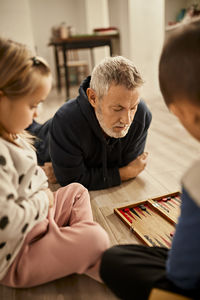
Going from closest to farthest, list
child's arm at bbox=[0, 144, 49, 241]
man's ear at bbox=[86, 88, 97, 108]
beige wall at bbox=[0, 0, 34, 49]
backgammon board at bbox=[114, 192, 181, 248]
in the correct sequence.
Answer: child's arm at bbox=[0, 144, 49, 241]
backgammon board at bbox=[114, 192, 181, 248]
man's ear at bbox=[86, 88, 97, 108]
beige wall at bbox=[0, 0, 34, 49]

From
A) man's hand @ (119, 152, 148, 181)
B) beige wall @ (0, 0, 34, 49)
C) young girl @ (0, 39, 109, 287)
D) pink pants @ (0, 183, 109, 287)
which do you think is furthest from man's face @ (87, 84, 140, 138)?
beige wall @ (0, 0, 34, 49)

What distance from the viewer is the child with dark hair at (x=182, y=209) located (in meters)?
0.69

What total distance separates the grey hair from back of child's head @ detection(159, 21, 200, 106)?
0.55 m

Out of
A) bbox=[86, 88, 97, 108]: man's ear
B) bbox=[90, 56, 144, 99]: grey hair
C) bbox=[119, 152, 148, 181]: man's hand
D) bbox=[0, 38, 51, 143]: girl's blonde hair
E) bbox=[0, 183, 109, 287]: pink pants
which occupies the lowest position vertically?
bbox=[119, 152, 148, 181]: man's hand

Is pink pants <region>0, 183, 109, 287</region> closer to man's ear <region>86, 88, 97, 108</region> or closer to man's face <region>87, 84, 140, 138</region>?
man's face <region>87, 84, 140, 138</region>

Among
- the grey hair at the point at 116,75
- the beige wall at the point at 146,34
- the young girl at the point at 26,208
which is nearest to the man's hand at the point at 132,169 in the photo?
the grey hair at the point at 116,75

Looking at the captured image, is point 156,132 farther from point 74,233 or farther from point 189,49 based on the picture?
point 189,49

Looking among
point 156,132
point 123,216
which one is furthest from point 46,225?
point 156,132

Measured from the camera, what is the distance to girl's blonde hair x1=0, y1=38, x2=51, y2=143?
0.84 meters

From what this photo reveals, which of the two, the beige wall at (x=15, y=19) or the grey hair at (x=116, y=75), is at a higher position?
the beige wall at (x=15, y=19)

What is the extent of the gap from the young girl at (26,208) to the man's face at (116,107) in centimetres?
47

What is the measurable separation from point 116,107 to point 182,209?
746 millimetres

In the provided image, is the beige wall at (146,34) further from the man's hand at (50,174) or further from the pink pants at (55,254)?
the pink pants at (55,254)

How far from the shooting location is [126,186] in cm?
174
